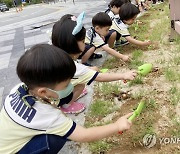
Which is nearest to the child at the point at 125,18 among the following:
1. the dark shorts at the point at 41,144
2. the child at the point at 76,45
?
the child at the point at 76,45

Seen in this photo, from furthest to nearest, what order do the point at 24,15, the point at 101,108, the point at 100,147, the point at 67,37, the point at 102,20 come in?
the point at 24,15, the point at 102,20, the point at 101,108, the point at 67,37, the point at 100,147

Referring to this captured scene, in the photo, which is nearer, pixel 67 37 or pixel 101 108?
pixel 67 37

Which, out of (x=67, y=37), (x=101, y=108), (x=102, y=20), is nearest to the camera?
(x=67, y=37)

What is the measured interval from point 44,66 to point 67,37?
73 cm

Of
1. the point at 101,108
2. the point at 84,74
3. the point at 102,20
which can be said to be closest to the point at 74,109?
the point at 101,108

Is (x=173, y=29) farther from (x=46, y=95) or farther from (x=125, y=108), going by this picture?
(x=46, y=95)

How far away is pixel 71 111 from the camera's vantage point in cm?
233

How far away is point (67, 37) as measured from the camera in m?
2.00

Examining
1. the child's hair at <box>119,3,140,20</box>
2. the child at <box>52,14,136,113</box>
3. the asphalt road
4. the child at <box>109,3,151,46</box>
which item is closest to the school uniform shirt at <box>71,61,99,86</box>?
the child at <box>52,14,136,113</box>

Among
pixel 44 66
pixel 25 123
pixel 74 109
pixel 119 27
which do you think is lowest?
pixel 74 109

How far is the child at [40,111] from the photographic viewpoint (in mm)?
1325

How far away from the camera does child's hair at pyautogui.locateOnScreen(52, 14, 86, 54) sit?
6.54ft

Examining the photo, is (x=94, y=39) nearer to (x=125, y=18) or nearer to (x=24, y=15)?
(x=125, y=18)

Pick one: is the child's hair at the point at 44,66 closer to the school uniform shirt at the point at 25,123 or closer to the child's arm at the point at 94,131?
the school uniform shirt at the point at 25,123
